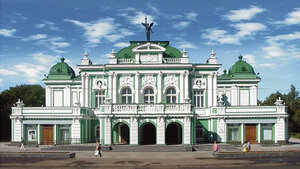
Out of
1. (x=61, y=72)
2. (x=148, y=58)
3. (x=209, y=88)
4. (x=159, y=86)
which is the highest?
(x=148, y=58)

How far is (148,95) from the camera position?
50.4 m

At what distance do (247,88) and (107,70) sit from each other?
66.4 ft

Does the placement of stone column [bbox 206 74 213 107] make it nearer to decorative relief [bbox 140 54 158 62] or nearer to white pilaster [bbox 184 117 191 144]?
decorative relief [bbox 140 54 158 62]

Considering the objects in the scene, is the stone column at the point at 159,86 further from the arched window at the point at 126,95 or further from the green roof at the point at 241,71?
the green roof at the point at 241,71

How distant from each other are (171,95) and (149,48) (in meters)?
6.48

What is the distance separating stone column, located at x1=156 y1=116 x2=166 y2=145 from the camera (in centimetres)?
4366

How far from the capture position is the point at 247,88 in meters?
57.2

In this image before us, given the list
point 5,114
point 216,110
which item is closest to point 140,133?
point 216,110

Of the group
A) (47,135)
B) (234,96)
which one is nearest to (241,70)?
(234,96)

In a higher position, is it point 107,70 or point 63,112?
point 107,70

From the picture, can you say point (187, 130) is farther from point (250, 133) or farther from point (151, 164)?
point (151, 164)

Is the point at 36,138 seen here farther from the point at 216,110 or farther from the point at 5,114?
the point at 216,110

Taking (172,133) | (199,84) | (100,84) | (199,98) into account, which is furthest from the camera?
(100,84)

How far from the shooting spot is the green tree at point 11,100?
63484 mm
